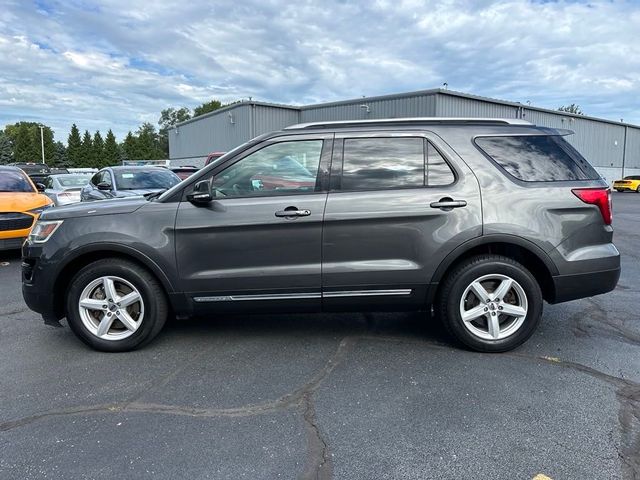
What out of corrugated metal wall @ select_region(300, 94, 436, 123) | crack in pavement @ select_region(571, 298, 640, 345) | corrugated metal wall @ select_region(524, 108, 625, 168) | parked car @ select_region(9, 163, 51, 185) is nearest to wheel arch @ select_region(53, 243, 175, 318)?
crack in pavement @ select_region(571, 298, 640, 345)

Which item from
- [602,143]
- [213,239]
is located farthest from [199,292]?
[602,143]

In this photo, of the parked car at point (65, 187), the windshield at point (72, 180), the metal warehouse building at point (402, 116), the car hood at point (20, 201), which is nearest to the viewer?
the car hood at point (20, 201)

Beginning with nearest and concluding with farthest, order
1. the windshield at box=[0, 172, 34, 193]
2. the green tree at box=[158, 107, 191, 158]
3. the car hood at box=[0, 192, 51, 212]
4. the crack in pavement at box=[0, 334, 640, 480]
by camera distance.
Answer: the crack in pavement at box=[0, 334, 640, 480] → the car hood at box=[0, 192, 51, 212] → the windshield at box=[0, 172, 34, 193] → the green tree at box=[158, 107, 191, 158]

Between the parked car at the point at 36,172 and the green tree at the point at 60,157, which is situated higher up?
the green tree at the point at 60,157

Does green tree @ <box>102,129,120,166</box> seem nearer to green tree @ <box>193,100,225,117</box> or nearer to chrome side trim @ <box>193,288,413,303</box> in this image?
green tree @ <box>193,100,225,117</box>

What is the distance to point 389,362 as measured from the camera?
3.86m

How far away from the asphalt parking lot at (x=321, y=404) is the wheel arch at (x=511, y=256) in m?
0.58

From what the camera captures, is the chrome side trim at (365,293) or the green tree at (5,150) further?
the green tree at (5,150)

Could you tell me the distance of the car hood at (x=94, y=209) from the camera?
13.0 ft

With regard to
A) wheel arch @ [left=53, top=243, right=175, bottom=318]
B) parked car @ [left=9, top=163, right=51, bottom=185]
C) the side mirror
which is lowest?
wheel arch @ [left=53, top=243, right=175, bottom=318]

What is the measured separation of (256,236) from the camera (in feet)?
12.7

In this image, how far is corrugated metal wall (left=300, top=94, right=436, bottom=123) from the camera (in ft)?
77.8

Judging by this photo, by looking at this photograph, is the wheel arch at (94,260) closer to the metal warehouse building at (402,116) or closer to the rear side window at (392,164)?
the rear side window at (392,164)

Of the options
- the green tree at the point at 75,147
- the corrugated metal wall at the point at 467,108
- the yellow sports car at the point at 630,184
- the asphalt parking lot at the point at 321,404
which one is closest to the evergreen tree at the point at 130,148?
the green tree at the point at 75,147
